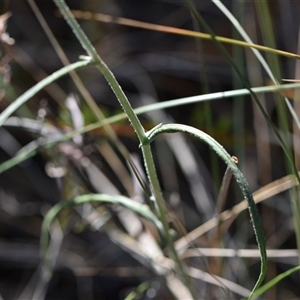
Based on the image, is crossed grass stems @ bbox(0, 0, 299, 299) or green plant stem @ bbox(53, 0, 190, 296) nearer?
crossed grass stems @ bbox(0, 0, 299, 299)

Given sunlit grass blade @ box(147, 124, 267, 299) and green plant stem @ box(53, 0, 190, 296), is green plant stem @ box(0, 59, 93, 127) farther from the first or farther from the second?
sunlit grass blade @ box(147, 124, 267, 299)

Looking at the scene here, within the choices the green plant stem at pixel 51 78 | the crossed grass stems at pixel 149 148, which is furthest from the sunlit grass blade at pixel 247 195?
the green plant stem at pixel 51 78

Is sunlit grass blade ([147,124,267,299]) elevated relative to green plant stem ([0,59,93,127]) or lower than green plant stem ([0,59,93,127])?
lower

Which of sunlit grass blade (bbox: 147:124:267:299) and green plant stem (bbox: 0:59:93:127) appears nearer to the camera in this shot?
sunlit grass blade (bbox: 147:124:267:299)

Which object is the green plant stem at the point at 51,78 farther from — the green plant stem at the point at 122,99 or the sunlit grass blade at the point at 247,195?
the sunlit grass blade at the point at 247,195

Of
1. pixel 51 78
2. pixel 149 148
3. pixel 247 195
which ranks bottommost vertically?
pixel 247 195

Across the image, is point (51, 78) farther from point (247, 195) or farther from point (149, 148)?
point (247, 195)

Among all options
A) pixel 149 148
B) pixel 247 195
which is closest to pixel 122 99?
pixel 149 148

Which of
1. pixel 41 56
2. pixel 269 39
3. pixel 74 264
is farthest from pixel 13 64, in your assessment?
pixel 269 39

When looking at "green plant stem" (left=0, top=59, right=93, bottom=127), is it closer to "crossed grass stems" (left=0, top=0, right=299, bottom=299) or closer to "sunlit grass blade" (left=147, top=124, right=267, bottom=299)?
"crossed grass stems" (left=0, top=0, right=299, bottom=299)

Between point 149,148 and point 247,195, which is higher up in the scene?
point 149,148

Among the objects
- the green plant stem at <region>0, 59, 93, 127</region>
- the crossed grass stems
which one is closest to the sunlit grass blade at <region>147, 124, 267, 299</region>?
the crossed grass stems
